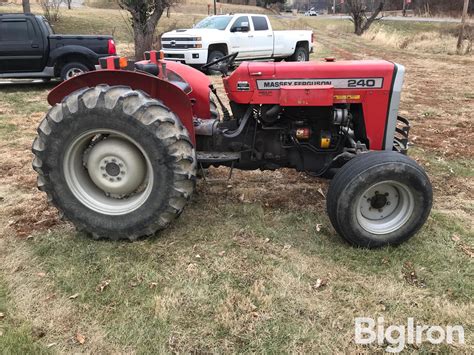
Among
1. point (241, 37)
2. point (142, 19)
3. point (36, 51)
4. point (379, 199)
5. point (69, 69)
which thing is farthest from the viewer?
point (142, 19)

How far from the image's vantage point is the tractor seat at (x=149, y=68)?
4.01 metres

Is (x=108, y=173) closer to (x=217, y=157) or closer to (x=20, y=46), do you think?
(x=217, y=157)

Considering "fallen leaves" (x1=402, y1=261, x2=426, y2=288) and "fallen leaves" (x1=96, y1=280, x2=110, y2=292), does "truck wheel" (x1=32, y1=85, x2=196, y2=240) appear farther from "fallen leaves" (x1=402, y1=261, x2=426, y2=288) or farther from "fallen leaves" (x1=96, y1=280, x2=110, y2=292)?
"fallen leaves" (x1=402, y1=261, x2=426, y2=288)

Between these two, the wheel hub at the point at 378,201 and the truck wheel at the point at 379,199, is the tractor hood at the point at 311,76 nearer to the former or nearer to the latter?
the truck wheel at the point at 379,199

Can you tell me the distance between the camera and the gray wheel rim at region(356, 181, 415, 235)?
11.2 feet

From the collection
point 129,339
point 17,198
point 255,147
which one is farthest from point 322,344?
point 17,198

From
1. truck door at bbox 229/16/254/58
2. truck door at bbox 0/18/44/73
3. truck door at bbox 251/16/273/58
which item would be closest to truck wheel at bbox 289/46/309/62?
truck door at bbox 251/16/273/58

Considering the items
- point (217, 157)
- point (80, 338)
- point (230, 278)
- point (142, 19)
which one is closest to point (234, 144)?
point (217, 157)

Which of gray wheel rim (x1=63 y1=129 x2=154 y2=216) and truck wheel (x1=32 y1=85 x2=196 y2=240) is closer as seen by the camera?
truck wheel (x1=32 y1=85 x2=196 y2=240)

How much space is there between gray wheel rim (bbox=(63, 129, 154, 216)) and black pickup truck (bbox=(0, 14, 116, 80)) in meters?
7.45

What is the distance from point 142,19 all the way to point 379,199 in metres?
14.1

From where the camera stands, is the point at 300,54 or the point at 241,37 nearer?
the point at 241,37

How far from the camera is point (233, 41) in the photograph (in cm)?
1349

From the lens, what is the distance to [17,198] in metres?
4.47
